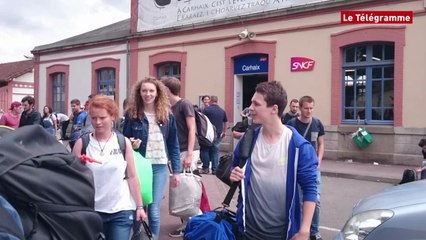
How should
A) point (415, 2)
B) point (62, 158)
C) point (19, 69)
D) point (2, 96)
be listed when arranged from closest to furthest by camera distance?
1. point (62, 158)
2. point (415, 2)
3. point (2, 96)
4. point (19, 69)

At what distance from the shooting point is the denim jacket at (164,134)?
445 centimetres

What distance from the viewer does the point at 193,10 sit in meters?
17.6

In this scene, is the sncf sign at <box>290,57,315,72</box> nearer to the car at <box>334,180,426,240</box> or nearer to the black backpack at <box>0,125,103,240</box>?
the car at <box>334,180,426,240</box>

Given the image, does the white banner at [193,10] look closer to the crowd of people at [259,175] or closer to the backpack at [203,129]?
the backpack at [203,129]

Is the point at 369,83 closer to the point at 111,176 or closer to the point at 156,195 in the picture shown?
the point at 156,195

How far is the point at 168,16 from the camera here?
18.6 m

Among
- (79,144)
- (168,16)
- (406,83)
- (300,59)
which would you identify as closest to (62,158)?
(79,144)

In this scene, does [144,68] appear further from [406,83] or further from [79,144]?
[79,144]

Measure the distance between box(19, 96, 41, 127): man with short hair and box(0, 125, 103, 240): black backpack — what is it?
618 cm

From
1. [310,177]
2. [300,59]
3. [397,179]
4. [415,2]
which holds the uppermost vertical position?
[415,2]

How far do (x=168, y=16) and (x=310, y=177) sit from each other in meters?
16.4

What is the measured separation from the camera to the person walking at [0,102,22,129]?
26.1ft

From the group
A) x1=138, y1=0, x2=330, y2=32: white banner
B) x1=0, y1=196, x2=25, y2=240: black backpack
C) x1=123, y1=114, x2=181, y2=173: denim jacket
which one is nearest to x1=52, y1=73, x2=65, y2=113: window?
x1=138, y1=0, x2=330, y2=32: white banner

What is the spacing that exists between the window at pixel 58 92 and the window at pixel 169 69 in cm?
670
